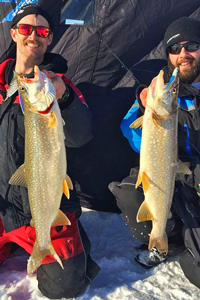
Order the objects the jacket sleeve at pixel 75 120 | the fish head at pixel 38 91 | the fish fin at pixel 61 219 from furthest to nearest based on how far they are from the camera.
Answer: the jacket sleeve at pixel 75 120 < the fish fin at pixel 61 219 < the fish head at pixel 38 91

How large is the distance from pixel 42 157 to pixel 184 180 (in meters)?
1.54

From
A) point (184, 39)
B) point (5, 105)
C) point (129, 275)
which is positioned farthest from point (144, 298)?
point (184, 39)

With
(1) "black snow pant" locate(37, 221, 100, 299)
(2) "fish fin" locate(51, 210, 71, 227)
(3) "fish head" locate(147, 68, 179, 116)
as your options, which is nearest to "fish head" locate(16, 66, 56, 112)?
(3) "fish head" locate(147, 68, 179, 116)

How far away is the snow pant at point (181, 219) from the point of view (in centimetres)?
293

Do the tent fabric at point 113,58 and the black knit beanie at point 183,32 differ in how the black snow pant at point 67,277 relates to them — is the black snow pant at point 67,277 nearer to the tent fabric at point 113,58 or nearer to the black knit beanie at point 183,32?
the tent fabric at point 113,58

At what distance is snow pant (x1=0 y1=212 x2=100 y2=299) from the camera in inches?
113

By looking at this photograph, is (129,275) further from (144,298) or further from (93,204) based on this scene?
(93,204)

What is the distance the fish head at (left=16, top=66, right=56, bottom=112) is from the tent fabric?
6.40 ft

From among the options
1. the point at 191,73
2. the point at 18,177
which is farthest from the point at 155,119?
the point at 191,73

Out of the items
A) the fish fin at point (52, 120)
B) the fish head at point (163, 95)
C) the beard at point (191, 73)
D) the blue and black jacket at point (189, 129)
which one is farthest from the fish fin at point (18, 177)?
the beard at point (191, 73)

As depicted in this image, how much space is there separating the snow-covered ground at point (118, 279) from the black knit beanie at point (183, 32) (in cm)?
231

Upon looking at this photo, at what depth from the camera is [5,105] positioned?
3.07 meters

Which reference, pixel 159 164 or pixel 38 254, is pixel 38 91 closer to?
pixel 159 164

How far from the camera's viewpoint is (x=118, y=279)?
304 centimetres
